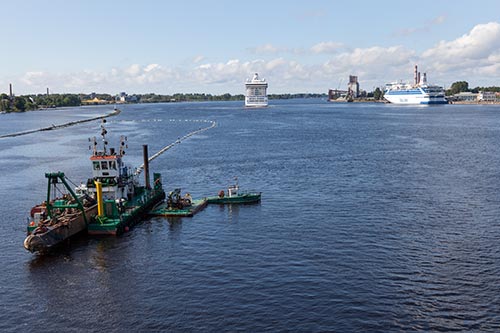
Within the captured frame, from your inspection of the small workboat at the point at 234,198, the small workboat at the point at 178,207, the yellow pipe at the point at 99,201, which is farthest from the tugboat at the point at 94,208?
the small workboat at the point at 234,198

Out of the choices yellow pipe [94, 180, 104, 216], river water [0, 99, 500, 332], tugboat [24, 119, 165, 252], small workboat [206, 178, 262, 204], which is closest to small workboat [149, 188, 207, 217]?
river water [0, 99, 500, 332]

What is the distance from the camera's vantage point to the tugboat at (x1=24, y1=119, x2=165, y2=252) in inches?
1854

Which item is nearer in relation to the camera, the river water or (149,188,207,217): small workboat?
the river water

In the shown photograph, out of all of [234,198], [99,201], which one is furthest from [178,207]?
[99,201]

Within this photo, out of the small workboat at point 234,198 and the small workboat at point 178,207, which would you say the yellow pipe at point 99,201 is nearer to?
the small workboat at point 178,207

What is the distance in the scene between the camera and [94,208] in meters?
54.5

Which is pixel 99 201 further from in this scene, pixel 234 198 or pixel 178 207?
pixel 234 198

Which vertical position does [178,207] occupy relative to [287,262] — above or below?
above

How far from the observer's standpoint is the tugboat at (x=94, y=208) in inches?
1854

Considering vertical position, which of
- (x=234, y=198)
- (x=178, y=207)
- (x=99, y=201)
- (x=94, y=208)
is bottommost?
(x=178, y=207)

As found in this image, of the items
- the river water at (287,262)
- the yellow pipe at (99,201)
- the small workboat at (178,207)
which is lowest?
the river water at (287,262)

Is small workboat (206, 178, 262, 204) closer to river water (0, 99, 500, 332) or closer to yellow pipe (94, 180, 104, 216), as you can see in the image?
river water (0, 99, 500, 332)

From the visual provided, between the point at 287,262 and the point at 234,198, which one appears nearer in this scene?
the point at 287,262

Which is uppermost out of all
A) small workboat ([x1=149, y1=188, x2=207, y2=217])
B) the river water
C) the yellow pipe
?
the yellow pipe
